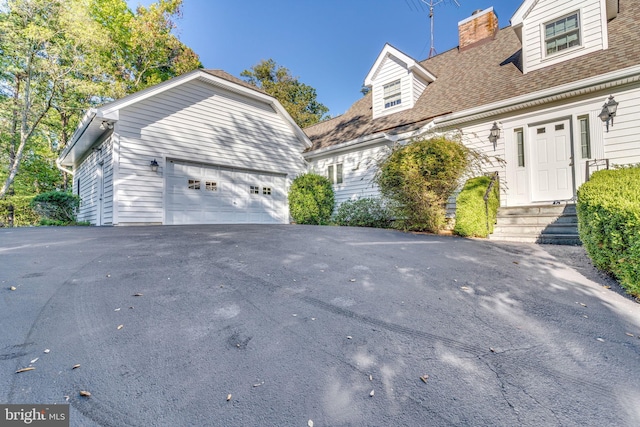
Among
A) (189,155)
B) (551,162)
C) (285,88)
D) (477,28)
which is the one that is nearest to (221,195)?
(189,155)

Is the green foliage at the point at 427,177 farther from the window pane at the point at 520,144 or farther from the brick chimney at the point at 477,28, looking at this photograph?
the brick chimney at the point at 477,28

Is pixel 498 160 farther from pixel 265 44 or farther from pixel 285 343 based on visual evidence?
pixel 265 44

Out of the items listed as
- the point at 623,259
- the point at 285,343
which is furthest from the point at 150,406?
the point at 623,259

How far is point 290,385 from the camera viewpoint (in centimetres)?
164

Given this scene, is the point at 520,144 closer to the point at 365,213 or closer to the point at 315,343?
the point at 365,213

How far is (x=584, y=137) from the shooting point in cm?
675

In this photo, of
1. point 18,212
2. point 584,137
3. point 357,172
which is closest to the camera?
point 584,137

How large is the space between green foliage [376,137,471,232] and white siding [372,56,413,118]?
154 inches

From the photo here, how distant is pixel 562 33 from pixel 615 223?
7103 mm

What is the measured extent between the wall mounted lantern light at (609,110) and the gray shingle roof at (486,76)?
2.18ft

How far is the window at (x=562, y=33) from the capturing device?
7457 millimetres

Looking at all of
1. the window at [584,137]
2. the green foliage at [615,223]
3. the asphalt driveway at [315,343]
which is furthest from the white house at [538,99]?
the asphalt driveway at [315,343]

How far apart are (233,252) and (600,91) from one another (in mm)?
8285

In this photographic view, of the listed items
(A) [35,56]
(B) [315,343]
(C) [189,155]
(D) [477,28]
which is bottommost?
(B) [315,343]
